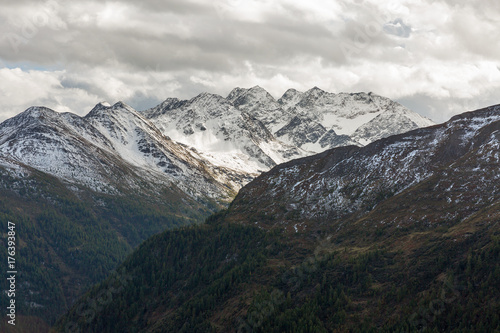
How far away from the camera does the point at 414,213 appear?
197 meters

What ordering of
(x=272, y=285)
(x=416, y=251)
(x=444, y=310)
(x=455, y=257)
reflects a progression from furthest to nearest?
1. (x=272, y=285)
2. (x=416, y=251)
3. (x=455, y=257)
4. (x=444, y=310)

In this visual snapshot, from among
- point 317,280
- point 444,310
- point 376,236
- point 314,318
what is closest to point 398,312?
point 444,310

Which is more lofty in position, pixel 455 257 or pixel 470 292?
pixel 455 257

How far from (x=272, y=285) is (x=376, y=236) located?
50.1 metres

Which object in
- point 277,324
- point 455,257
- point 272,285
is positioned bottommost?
point 455,257

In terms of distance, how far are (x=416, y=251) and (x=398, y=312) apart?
108 feet

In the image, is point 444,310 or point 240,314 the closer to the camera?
point 444,310

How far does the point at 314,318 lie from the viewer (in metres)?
160

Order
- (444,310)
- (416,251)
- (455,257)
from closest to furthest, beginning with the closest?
(444,310) → (455,257) → (416,251)

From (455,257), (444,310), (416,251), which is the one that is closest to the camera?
(444,310)

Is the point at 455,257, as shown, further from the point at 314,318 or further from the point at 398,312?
the point at 314,318

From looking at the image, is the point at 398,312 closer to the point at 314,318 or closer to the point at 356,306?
the point at 356,306

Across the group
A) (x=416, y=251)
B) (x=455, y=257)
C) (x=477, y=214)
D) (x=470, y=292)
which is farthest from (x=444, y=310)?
(x=477, y=214)

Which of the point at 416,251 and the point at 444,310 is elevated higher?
the point at 416,251
